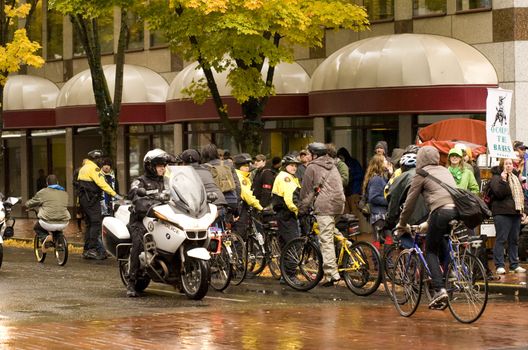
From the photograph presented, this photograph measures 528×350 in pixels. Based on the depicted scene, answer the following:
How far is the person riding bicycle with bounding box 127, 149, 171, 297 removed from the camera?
16.3 metres

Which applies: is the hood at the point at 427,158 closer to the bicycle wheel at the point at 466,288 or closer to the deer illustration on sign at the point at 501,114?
the bicycle wheel at the point at 466,288

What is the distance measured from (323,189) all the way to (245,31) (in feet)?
22.2

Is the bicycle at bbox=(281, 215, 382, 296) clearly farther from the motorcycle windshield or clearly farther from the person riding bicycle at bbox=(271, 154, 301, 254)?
the motorcycle windshield

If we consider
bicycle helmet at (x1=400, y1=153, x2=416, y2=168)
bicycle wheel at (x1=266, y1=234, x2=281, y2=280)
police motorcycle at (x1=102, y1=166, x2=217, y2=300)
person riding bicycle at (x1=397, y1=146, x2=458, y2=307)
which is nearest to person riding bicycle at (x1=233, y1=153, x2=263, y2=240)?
bicycle wheel at (x1=266, y1=234, x2=281, y2=280)

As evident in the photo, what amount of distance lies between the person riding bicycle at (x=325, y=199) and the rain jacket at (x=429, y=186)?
310 centimetres

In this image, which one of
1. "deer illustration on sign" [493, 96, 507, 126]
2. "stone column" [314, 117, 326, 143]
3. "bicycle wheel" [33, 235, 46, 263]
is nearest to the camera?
"deer illustration on sign" [493, 96, 507, 126]

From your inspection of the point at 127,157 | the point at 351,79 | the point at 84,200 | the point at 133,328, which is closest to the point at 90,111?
the point at 127,157

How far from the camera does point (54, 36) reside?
42906 millimetres

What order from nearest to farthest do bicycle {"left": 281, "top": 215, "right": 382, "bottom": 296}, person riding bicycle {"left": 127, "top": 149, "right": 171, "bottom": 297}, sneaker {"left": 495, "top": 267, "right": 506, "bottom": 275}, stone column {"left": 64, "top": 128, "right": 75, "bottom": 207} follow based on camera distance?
person riding bicycle {"left": 127, "top": 149, "right": 171, "bottom": 297} → bicycle {"left": 281, "top": 215, "right": 382, "bottom": 296} → sneaker {"left": 495, "top": 267, "right": 506, "bottom": 275} → stone column {"left": 64, "top": 128, "right": 75, "bottom": 207}

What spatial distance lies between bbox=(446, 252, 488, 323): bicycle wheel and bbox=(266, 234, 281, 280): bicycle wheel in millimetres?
5691

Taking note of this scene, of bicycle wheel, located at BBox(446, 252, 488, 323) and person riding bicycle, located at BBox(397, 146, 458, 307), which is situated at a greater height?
person riding bicycle, located at BBox(397, 146, 458, 307)

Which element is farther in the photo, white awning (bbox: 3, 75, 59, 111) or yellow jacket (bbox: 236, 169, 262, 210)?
white awning (bbox: 3, 75, 59, 111)

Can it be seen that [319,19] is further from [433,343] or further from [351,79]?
[433,343]

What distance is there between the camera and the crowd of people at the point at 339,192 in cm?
1380
